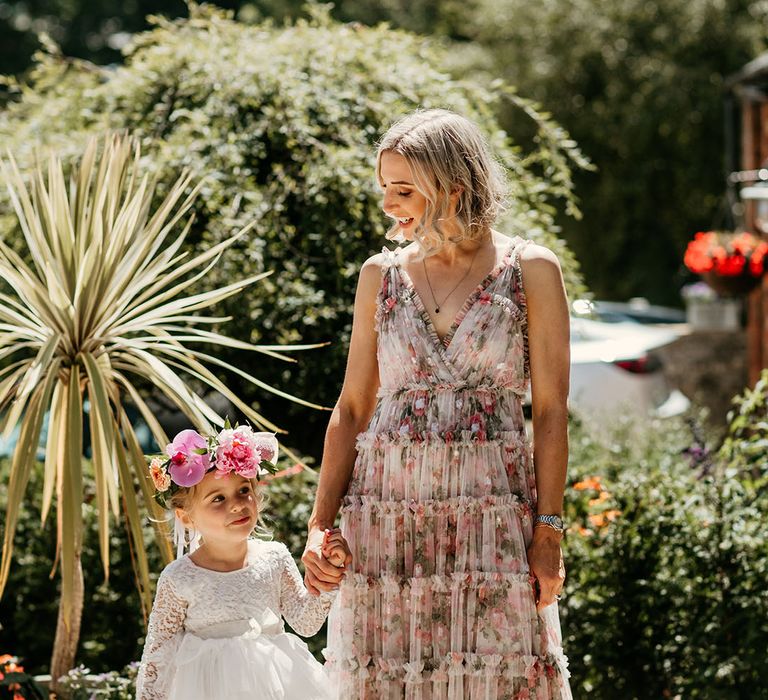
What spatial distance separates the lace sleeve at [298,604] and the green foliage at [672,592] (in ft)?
5.05

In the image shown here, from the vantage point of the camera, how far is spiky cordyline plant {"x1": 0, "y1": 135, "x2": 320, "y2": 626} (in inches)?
147

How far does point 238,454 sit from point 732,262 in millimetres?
8460

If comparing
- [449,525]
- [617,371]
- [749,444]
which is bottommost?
[449,525]

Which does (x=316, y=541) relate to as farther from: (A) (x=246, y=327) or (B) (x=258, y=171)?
(B) (x=258, y=171)

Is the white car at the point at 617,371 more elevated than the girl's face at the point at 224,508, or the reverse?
the white car at the point at 617,371

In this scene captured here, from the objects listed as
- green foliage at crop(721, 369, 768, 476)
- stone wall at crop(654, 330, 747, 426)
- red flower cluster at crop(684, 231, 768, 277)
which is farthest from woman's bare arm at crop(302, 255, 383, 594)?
stone wall at crop(654, 330, 747, 426)

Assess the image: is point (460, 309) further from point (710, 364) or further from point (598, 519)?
point (710, 364)

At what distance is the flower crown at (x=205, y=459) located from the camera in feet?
10.4

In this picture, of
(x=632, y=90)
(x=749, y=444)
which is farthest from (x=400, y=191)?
(x=632, y=90)

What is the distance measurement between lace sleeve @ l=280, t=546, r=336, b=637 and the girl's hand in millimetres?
326

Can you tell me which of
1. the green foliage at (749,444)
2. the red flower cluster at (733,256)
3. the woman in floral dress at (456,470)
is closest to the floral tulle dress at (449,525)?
the woman in floral dress at (456,470)

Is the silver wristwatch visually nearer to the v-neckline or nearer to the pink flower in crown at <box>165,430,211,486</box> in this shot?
the v-neckline

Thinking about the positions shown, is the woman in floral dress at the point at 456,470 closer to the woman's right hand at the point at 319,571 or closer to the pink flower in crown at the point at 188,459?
the woman's right hand at the point at 319,571

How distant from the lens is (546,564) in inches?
108
